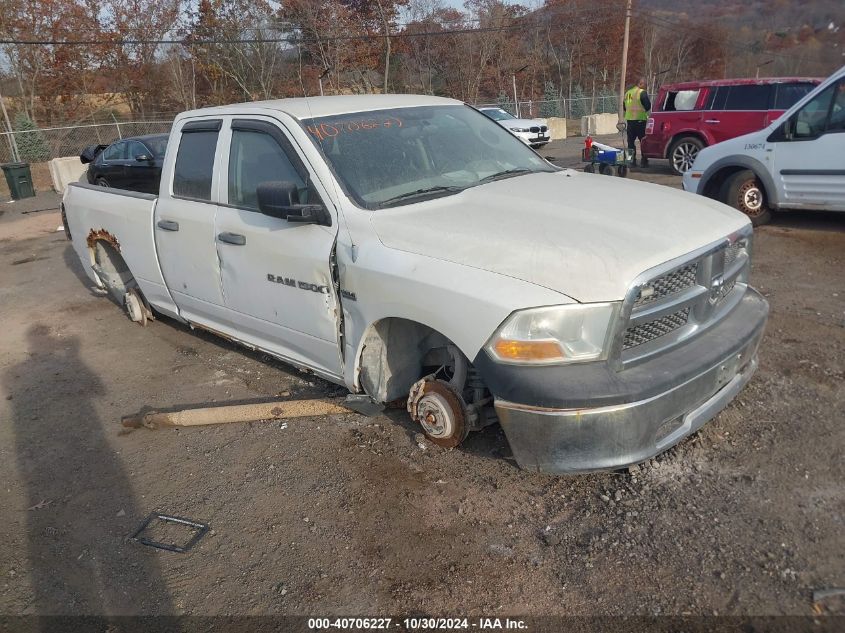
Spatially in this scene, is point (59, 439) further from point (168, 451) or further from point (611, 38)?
point (611, 38)

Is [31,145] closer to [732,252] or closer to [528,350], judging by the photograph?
[528,350]

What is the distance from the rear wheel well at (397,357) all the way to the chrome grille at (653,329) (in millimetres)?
969

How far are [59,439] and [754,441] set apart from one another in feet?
13.9

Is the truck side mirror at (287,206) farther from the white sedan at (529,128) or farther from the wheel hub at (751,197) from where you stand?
the white sedan at (529,128)

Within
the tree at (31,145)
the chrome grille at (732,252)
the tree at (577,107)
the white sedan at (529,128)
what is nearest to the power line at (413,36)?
the tree at (31,145)

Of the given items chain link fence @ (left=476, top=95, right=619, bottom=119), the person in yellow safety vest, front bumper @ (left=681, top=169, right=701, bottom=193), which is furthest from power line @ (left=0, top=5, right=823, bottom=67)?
front bumper @ (left=681, top=169, right=701, bottom=193)

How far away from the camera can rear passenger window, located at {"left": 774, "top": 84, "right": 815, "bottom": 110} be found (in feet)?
39.0


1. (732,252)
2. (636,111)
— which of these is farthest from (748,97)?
(732,252)

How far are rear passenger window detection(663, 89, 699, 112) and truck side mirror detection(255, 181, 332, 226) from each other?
1176 cm

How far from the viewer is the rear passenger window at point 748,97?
12.1 meters

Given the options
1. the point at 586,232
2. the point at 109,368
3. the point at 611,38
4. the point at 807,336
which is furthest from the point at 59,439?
the point at 611,38

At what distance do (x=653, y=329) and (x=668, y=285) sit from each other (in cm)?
21

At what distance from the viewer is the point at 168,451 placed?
13.1 feet

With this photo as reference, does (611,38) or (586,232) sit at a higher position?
(611,38)
